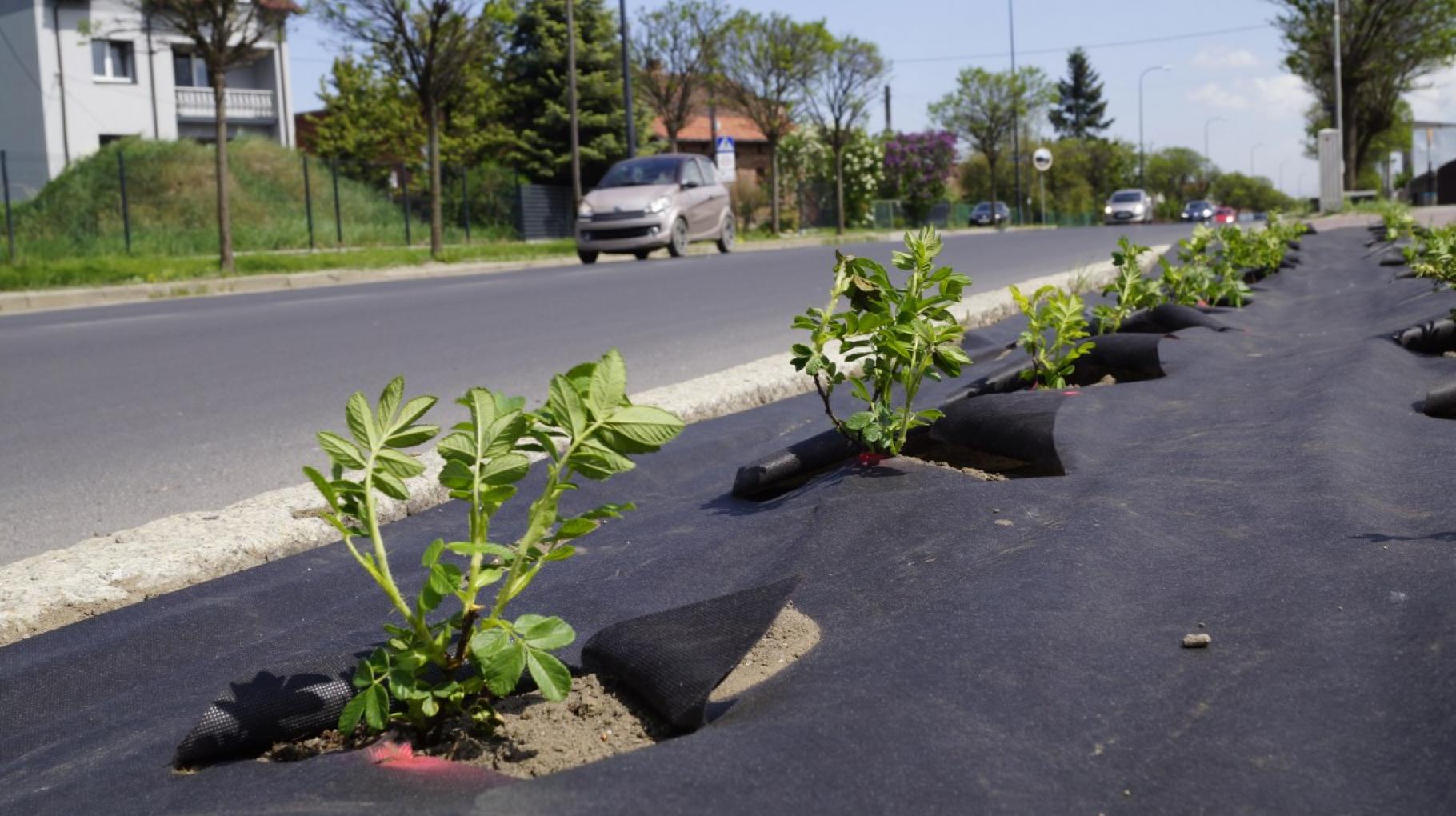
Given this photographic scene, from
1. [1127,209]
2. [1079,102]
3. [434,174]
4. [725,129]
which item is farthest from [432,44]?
[1079,102]

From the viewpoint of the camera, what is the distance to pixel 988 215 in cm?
6038

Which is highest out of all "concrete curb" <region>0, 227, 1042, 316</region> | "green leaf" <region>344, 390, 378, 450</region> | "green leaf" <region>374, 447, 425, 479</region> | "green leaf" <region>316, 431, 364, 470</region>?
"concrete curb" <region>0, 227, 1042, 316</region>

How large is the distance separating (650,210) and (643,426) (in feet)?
63.4

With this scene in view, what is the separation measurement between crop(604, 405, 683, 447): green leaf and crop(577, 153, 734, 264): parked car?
1924 centimetres

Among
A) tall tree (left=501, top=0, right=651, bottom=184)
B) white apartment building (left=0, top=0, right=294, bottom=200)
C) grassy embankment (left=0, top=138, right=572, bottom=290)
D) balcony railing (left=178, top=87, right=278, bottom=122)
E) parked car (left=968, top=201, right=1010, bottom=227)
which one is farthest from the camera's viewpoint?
parked car (left=968, top=201, right=1010, bottom=227)

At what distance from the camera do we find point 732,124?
69.6m

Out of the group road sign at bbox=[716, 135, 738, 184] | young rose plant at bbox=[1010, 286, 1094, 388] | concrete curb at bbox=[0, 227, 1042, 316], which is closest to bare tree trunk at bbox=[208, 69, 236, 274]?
concrete curb at bbox=[0, 227, 1042, 316]

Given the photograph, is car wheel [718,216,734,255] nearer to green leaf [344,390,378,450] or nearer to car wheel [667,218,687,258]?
car wheel [667,218,687,258]

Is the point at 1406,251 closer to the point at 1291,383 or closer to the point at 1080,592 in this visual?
the point at 1291,383

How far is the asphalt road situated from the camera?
472 centimetres

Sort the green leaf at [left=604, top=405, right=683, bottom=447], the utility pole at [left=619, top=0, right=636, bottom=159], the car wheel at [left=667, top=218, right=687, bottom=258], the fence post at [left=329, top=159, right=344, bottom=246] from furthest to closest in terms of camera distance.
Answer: the utility pole at [left=619, top=0, right=636, bottom=159]
the fence post at [left=329, top=159, right=344, bottom=246]
the car wheel at [left=667, top=218, right=687, bottom=258]
the green leaf at [left=604, top=405, right=683, bottom=447]

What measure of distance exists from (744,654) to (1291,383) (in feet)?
8.17

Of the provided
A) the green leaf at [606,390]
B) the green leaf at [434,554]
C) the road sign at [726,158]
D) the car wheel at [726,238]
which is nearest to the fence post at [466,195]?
the road sign at [726,158]

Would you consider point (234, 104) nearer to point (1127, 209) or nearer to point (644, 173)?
point (644, 173)
